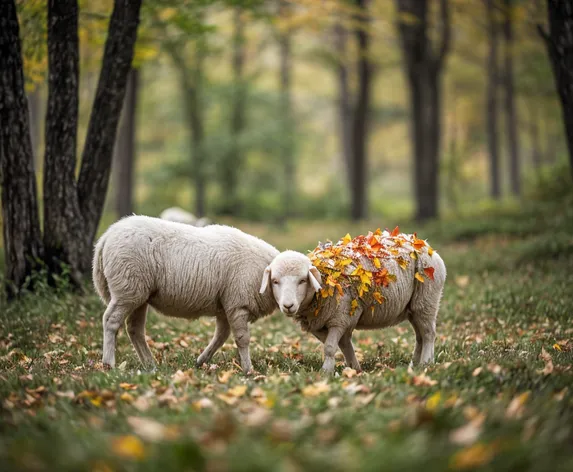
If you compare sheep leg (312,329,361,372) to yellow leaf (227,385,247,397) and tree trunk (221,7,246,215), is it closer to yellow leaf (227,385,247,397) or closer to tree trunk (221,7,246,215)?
yellow leaf (227,385,247,397)

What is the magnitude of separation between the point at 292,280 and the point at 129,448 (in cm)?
281

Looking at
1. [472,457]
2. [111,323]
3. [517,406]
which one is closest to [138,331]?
[111,323]

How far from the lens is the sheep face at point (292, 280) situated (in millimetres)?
5586

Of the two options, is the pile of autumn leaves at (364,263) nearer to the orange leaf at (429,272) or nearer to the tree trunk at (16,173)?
the orange leaf at (429,272)

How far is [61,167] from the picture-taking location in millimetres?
8688

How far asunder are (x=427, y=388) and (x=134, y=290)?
301 centimetres

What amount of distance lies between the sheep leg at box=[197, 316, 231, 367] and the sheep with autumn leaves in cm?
78

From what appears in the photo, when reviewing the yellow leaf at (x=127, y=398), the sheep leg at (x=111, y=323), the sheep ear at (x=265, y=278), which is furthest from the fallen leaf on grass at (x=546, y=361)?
the sheep leg at (x=111, y=323)

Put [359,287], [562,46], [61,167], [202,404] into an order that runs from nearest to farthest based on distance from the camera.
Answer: [202,404]
[359,287]
[61,167]
[562,46]

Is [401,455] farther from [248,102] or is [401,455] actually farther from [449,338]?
[248,102]

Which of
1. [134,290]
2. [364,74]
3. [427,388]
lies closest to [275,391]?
[427,388]

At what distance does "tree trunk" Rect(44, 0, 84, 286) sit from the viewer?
8570 millimetres

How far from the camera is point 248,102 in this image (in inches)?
1078

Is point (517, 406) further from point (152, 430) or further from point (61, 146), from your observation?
point (61, 146)
